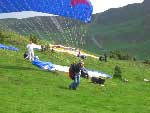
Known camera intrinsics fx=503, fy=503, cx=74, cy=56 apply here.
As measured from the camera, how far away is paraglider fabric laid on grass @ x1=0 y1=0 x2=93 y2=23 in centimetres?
2820

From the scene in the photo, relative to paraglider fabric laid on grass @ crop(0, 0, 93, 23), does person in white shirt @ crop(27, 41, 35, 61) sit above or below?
below

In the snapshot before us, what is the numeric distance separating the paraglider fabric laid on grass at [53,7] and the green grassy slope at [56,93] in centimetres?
432

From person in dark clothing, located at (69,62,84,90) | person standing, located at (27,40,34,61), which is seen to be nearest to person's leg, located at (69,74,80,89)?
person in dark clothing, located at (69,62,84,90)

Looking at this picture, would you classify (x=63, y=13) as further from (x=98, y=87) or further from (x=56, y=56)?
(x=56, y=56)

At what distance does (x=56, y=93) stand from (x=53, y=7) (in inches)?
192

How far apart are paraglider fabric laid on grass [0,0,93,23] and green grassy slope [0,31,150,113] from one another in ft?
14.2

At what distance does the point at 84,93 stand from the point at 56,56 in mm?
16847

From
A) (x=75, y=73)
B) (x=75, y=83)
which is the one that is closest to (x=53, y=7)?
(x=75, y=73)

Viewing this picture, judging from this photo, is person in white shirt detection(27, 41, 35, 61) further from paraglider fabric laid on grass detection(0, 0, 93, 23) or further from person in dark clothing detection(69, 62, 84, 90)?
paraglider fabric laid on grass detection(0, 0, 93, 23)

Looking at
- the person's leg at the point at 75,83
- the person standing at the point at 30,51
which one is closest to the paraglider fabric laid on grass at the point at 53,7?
the person's leg at the point at 75,83

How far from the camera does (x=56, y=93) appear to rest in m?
27.8

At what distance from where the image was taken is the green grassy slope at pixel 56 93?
24188mm

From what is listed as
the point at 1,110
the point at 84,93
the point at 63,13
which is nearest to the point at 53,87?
the point at 84,93

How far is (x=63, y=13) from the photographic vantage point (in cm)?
2880
